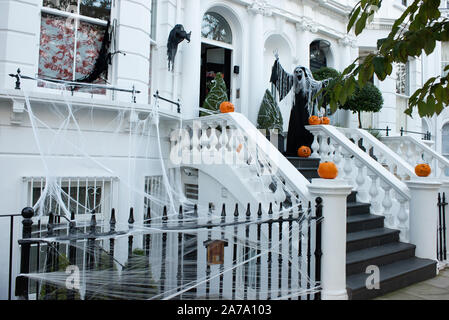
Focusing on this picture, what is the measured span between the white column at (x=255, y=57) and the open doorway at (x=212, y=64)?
60 cm

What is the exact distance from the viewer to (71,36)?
5.71 m

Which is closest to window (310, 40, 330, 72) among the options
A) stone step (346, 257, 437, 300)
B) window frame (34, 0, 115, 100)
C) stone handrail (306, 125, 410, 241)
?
stone handrail (306, 125, 410, 241)

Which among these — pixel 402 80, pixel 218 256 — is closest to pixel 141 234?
pixel 218 256

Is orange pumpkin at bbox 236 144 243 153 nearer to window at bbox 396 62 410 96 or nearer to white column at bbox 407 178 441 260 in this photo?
white column at bbox 407 178 441 260

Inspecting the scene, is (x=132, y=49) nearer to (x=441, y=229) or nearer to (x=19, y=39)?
(x=19, y=39)

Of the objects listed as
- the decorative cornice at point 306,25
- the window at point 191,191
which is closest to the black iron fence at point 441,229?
the window at point 191,191

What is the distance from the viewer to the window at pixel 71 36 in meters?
5.49

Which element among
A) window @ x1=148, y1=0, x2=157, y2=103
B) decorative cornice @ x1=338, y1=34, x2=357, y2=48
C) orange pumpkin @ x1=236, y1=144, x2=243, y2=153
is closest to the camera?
orange pumpkin @ x1=236, y1=144, x2=243, y2=153

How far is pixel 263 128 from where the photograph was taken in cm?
845

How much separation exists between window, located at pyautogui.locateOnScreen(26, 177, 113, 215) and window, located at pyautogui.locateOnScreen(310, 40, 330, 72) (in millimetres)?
7915

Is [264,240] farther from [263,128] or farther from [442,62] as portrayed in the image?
[442,62]

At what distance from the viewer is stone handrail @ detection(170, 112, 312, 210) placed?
4.86m

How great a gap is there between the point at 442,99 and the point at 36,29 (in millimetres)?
5486

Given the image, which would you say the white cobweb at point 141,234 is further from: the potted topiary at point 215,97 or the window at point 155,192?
the potted topiary at point 215,97
